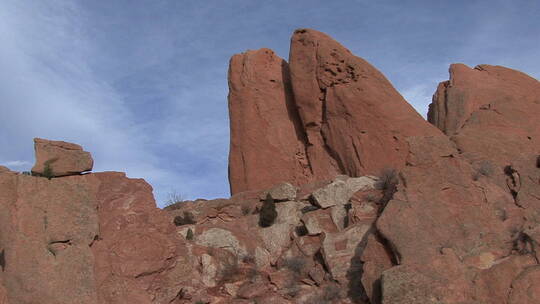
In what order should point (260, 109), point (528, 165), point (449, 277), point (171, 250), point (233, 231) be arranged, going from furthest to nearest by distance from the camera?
point (260, 109) → point (233, 231) → point (528, 165) → point (171, 250) → point (449, 277)

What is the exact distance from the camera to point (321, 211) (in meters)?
21.6

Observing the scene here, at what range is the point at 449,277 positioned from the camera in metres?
14.4

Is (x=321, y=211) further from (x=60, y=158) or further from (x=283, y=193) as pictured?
(x=60, y=158)

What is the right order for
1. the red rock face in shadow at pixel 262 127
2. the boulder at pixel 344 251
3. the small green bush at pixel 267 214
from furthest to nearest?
the red rock face in shadow at pixel 262 127
the small green bush at pixel 267 214
the boulder at pixel 344 251

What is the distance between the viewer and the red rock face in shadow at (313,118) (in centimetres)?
2561

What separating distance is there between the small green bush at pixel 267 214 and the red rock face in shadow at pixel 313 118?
15.8 feet

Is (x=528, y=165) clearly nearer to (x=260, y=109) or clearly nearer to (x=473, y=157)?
(x=473, y=157)

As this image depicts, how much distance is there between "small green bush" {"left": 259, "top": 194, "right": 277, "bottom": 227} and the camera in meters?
22.1

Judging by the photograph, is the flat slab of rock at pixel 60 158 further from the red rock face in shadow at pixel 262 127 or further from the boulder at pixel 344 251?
the red rock face in shadow at pixel 262 127

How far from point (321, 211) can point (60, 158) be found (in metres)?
9.93

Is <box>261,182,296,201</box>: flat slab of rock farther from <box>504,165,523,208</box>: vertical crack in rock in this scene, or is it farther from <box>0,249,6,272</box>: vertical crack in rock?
<box>0,249,6,272</box>: vertical crack in rock

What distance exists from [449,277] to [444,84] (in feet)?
59.1

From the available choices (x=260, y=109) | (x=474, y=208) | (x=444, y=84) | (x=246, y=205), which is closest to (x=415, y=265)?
(x=474, y=208)

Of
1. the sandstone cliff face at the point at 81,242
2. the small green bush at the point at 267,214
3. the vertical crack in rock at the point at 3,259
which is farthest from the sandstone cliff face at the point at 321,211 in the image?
the small green bush at the point at 267,214
